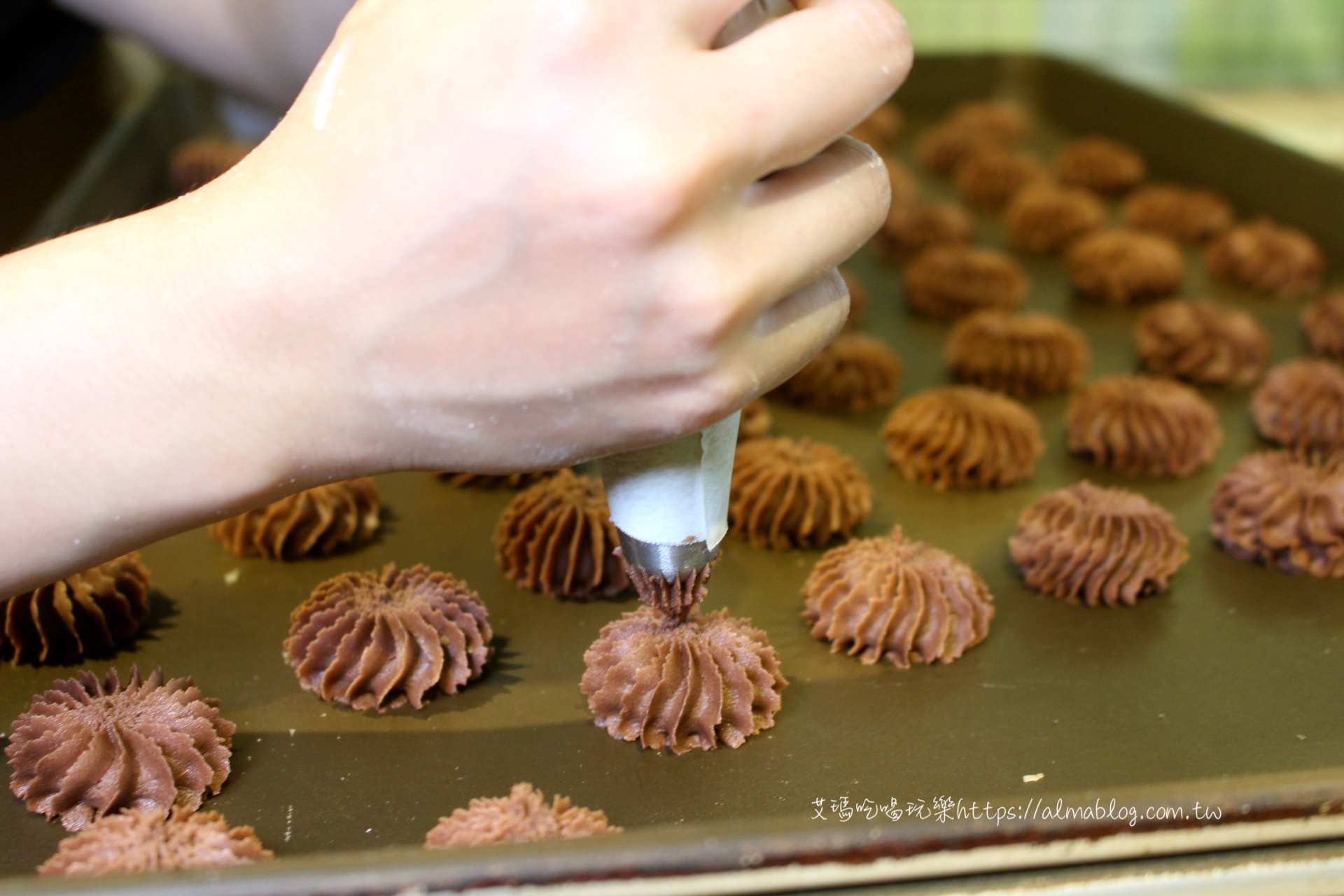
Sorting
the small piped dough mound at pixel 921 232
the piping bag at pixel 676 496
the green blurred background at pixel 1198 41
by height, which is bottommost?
the green blurred background at pixel 1198 41

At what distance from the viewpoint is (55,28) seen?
179 centimetres

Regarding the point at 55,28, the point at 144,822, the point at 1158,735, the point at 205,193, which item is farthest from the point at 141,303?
the point at 55,28

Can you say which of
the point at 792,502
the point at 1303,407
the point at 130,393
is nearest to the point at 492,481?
the point at 792,502

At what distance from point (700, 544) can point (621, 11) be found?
343 millimetres

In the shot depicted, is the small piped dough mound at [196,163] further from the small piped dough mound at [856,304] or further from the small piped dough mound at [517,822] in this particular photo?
the small piped dough mound at [517,822]

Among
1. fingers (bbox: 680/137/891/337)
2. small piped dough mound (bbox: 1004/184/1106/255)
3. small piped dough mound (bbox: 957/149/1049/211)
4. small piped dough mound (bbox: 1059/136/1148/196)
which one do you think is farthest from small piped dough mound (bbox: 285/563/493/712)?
small piped dough mound (bbox: 1059/136/1148/196)

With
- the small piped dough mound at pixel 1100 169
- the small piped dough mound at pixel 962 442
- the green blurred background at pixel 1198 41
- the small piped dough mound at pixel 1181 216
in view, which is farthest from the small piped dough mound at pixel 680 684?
Result: the green blurred background at pixel 1198 41

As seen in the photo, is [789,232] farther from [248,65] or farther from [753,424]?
[248,65]

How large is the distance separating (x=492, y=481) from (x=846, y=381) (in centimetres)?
45

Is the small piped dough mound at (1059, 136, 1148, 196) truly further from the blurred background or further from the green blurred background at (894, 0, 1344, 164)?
the green blurred background at (894, 0, 1344, 164)

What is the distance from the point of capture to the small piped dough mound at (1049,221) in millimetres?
1885

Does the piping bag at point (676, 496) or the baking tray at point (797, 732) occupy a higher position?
the piping bag at point (676, 496)

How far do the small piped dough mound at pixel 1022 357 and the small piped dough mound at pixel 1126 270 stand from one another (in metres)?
0.28

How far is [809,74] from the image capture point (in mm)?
654
